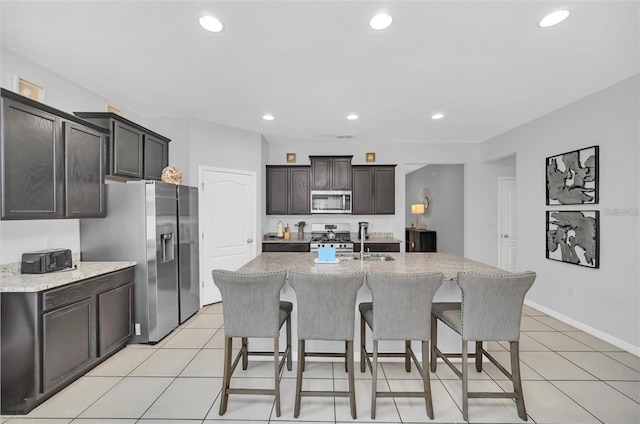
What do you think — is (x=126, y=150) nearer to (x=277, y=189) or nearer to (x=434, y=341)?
(x=277, y=189)

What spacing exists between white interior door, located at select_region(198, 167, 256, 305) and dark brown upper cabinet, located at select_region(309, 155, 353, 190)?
47.2 inches

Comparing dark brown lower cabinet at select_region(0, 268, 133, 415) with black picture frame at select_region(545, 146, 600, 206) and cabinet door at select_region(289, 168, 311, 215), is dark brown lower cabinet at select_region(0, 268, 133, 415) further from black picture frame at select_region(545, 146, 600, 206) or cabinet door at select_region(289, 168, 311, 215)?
black picture frame at select_region(545, 146, 600, 206)

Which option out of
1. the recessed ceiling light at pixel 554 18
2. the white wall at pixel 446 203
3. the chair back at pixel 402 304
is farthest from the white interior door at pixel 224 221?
the white wall at pixel 446 203

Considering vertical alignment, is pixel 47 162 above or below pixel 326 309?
above

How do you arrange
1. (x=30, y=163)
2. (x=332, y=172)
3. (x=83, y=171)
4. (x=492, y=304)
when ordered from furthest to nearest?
(x=332, y=172) < (x=83, y=171) < (x=30, y=163) < (x=492, y=304)

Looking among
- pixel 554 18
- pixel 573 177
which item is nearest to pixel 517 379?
pixel 554 18

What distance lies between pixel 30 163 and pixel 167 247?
4.76 feet

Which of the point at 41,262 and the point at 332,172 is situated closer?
the point at 41,262

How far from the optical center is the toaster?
2492 millimetres

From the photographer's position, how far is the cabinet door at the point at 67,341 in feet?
7.23

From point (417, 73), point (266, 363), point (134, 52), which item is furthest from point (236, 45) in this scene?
point (266, 363)

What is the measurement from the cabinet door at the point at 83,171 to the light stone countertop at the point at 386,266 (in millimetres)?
1645

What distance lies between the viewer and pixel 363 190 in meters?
5.52

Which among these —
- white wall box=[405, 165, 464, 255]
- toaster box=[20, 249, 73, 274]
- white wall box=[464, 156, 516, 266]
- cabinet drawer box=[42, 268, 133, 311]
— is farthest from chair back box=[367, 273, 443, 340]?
white wall box=[405, 165, 464, 255]
